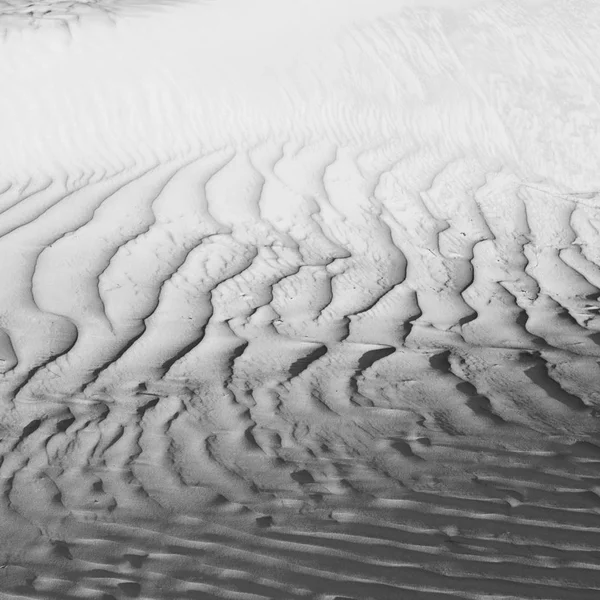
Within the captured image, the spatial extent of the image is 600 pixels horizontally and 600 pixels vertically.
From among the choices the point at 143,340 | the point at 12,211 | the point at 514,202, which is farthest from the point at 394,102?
the point at 143,340

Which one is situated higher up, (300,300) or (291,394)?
(300,300)

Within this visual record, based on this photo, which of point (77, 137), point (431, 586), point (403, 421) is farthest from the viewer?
point (77, 137)

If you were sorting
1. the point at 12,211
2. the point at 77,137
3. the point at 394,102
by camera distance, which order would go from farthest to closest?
the point at 394,102, the point at 77,137, the point at 12,211

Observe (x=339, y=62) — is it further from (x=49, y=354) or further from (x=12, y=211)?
(x=49, y=354)

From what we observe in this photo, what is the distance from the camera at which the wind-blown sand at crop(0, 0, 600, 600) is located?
219 cm

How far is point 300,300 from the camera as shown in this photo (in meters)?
3.71

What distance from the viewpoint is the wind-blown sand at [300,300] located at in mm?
2188

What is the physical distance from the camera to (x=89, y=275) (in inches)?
145

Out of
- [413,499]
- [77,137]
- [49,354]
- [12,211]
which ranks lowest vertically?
Result: [413,499]

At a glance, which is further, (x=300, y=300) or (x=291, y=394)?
(x=300, y=300)

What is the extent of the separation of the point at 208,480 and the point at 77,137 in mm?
3260

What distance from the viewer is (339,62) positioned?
5.95 m

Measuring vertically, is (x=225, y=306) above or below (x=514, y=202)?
below

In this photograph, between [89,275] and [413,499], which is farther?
[89,275]
